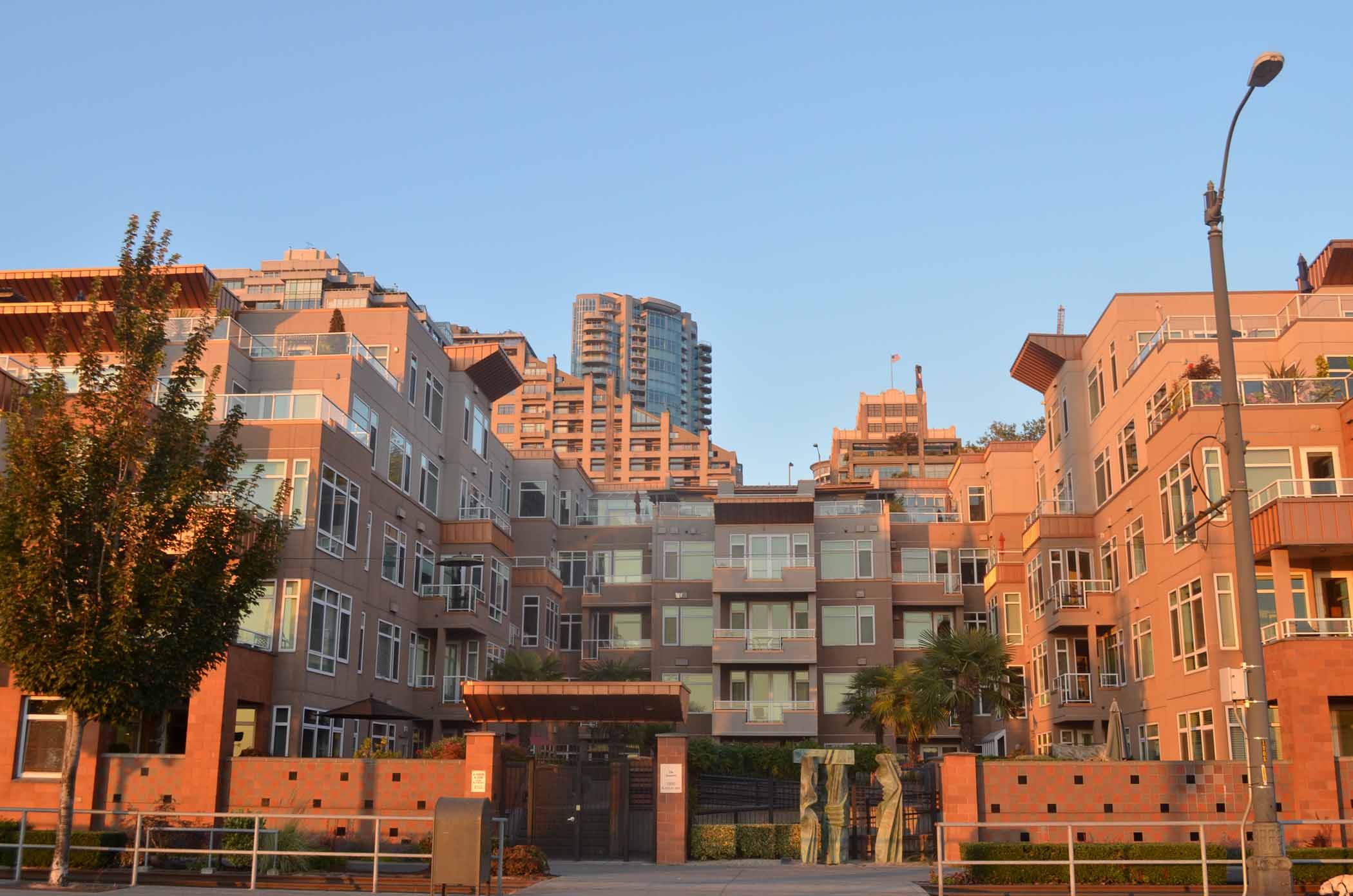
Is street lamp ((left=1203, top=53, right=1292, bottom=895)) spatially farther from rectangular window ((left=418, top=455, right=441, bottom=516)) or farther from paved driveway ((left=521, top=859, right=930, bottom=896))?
rectangular window ((left=418, top=455, right=441, bottom=516))

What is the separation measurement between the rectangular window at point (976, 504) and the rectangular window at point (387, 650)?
2984 centimetres

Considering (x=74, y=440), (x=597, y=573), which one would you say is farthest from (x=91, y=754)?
(x=597, y=573)

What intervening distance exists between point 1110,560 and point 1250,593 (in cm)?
2826

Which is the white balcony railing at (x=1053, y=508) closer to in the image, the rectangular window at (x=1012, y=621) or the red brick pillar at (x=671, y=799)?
the rectangular window at (x=1012, y=621)

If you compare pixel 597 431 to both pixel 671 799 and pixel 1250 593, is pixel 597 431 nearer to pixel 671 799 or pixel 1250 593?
pixel 671 799

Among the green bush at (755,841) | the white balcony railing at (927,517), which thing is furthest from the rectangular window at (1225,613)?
the white balcony railing at (927,517)

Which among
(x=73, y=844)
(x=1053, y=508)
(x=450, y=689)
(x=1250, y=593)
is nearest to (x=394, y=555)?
(x=450, y=689)

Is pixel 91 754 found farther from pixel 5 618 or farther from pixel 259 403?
pixel 259 403

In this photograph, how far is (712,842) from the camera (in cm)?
2747

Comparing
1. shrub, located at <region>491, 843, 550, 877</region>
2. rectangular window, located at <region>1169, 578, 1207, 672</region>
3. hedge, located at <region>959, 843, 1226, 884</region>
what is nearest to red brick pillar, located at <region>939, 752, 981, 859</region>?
hedge, located at <region>959, 843, 1226, 884</region>

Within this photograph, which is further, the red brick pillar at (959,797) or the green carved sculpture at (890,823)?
the green carved sculpture at (890,823)

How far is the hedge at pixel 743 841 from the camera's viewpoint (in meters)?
27.4

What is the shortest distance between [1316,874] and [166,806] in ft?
72.3

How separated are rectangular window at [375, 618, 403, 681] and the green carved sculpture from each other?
21.2 m
